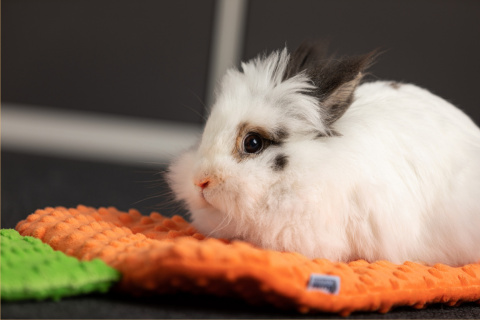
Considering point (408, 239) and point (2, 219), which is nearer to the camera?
point (408, 239)

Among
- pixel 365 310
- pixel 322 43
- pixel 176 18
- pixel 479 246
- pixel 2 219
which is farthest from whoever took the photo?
pixel 176 18

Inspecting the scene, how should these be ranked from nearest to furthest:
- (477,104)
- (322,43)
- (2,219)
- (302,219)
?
(302,219), (322,43), (2,219), (477,104)

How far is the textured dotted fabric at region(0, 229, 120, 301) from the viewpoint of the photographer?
0.80 meters

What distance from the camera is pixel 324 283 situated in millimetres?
876

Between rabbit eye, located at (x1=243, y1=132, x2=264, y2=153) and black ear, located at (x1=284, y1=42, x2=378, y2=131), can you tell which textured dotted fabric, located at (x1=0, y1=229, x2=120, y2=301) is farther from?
black ear, located at (x1=284, y1=42, x2=378, y2=131)

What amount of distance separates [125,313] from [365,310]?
41 centimetres

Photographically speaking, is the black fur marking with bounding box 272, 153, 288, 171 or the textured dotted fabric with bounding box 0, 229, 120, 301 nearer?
the textured dotted fabric with bounding box 0, 229, 120, 301

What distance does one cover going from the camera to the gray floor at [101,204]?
32.5 inches

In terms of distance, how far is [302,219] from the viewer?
1.10 meters

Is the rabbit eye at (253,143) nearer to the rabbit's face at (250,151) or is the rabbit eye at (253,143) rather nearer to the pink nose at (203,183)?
the rabbit's face at (250,151)

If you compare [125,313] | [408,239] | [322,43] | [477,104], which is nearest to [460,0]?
[477,104]

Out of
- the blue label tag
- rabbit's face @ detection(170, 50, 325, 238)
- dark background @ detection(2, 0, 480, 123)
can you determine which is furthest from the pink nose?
dark background @ detection(2, 0, 480, 123)

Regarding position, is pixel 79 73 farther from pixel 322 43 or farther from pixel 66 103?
pixel 322 43

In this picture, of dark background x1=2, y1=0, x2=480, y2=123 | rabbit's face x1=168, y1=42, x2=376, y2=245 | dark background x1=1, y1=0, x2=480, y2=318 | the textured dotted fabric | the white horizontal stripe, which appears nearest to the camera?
the textured dotted fabric
